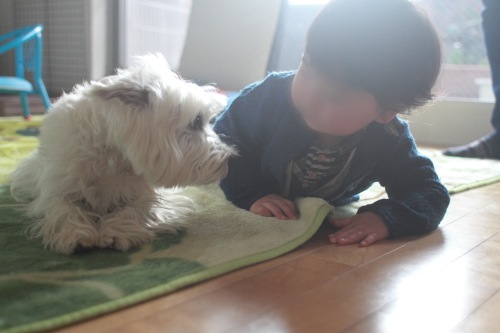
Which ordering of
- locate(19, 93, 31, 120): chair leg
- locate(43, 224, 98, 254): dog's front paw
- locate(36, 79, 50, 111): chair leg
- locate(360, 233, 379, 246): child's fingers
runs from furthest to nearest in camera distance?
1. locate(36, 79, 50, 111): chair leg
2. locate(19, 93, 31, 120): chair leg
3. locate(360, 233, 379, 246): child's fingers
4. locate(43, 224, 98, 254): dog's front paw

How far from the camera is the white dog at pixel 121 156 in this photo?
35.8 inches

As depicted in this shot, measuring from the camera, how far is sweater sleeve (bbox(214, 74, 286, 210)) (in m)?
1.17

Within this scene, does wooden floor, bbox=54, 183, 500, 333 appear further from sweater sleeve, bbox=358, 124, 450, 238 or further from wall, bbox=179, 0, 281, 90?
wall, bbox=179, 0, 281, 90

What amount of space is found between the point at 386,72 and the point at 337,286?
0.41 meters

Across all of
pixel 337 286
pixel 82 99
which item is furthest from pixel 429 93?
pixel 82 99

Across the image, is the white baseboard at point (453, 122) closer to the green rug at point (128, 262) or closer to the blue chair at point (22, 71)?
the green rug at point (128, 262)

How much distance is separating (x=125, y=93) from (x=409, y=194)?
658 mm

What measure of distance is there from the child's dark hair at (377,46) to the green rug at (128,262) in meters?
0.29

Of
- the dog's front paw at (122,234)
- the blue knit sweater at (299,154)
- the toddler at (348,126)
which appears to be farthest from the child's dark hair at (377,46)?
the dog's front paw at (122,234)

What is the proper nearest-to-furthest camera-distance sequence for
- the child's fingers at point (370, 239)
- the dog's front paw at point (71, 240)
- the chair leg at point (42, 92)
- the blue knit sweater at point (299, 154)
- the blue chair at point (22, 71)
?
the dog's front paw at point (71, 240)
the child's fingers at point (370, 239)
the blue knit sweater at point (299, 154)
the blue chair at point (22, 71)
the chair leg at point (42, 92)

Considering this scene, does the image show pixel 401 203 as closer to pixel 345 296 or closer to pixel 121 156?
pixel 345 296

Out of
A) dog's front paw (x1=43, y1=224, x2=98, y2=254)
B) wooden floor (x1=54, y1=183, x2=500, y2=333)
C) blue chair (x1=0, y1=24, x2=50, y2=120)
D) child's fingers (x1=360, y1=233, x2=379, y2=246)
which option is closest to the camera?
wooden floor (x1=54, y1=183, x2=500, y2=333)

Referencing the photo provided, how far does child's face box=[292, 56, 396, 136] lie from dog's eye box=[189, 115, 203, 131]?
21 centimetres

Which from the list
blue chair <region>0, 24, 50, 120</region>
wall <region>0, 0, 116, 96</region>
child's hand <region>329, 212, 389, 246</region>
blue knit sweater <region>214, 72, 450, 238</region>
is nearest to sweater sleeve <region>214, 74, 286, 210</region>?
blue knit sweater <region>214, 72, 450, 238</region>
